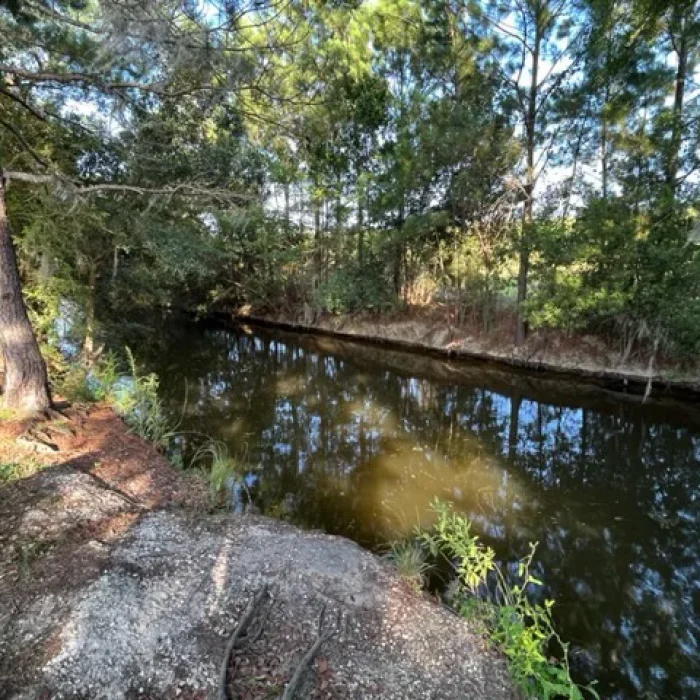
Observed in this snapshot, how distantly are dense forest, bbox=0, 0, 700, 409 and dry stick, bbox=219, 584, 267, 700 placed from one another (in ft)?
11.5

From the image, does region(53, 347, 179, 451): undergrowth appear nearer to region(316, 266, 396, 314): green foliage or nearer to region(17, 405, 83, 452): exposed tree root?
region(17, 405, 83, 452): exposed tree root

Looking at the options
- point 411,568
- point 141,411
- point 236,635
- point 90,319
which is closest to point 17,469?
point 141,411

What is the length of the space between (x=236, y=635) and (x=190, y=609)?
1.19 feet

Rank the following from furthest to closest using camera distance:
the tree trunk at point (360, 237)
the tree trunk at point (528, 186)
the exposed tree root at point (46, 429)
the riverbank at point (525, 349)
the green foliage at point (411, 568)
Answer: the tree trunk at point (360, 237) → the tree trunk at point (528, 186) → the riverbank at point (525, 349) → the exposed tree root at point (46, 429) → the green foliage at point (411, 568)

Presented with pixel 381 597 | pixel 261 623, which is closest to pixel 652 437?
pixel 381 597

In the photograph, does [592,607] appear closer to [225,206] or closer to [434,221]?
[225,206]

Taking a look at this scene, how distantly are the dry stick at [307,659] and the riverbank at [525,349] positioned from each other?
8490 mm

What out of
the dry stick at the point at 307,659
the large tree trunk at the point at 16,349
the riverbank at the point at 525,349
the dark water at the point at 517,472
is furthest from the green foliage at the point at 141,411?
the riverbank at the point at 525,349

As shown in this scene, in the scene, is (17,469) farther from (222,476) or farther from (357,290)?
(357,290)

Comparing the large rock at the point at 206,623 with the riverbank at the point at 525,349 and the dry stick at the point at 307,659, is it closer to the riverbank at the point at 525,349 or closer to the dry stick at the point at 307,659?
the dry stick at the point at 307,659

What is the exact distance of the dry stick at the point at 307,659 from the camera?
6.61 ft

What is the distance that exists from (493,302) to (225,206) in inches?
321

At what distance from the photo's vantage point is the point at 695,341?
26.9 ft

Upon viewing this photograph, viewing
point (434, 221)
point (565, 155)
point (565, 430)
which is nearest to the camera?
point (565, 430)
